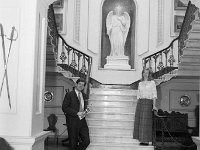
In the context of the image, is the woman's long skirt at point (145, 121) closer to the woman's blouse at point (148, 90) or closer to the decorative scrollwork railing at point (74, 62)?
the woman's blouse at point (148, 90)

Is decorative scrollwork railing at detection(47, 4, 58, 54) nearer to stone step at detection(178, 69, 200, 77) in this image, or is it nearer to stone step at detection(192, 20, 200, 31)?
stone step at detection(192, 20, 200, 31)

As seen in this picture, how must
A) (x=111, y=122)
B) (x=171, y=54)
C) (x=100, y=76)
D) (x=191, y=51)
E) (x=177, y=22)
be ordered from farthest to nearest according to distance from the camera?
(x=100, y=76) → (x=177, y=22) → (x=171, y=54) → (x=191, y=51) → (x=111, y=122)

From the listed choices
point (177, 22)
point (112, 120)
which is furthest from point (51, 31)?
point (177, 22)

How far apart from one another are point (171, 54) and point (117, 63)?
7.45ft

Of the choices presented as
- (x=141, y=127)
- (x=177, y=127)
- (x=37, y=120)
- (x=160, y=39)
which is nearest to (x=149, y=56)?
(x=160, y=39)

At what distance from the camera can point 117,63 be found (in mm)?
12586

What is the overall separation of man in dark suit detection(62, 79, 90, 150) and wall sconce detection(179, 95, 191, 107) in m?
5.35

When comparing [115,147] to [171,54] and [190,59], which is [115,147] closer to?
[190,59]

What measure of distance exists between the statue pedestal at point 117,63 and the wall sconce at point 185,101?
7.02 ft

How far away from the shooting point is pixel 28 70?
4.17 metres

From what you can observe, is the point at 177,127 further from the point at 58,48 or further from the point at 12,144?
the point at 12,144

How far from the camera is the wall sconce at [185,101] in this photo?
A: 1138 cm

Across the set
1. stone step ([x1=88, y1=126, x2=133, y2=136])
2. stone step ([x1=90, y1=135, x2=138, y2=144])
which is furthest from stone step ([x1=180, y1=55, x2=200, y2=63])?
stone step ([x1=90, y1=135, x2=138, y2=144])

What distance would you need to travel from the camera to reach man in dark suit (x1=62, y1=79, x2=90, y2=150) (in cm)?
Result: 660
